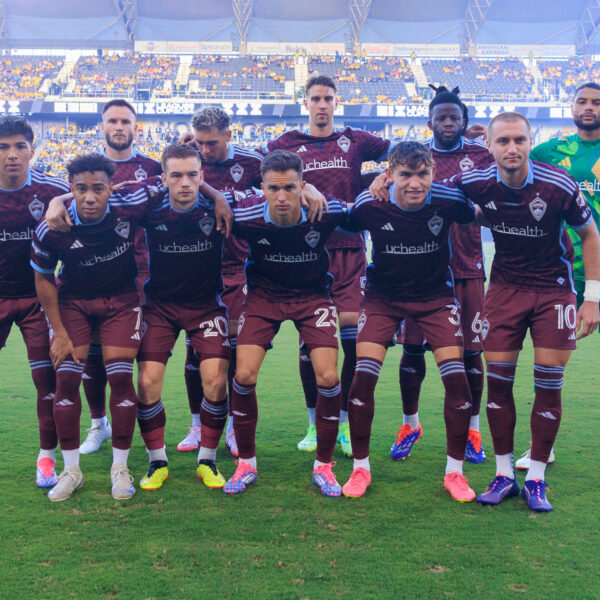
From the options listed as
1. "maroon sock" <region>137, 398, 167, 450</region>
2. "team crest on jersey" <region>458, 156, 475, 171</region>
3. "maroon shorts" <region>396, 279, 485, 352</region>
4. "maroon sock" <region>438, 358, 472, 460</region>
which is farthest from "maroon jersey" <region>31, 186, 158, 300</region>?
"team crest on jersey" <region>458, 156, 475, 171</region>

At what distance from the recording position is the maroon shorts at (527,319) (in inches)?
148

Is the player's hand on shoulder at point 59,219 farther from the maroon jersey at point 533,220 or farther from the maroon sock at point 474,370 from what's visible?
the maroon sock at point 474,370

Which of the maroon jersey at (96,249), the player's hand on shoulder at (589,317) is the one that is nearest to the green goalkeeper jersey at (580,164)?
the player's hand on shoulder at (589,317)

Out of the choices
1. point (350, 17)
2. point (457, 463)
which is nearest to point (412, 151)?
point (457, 463)

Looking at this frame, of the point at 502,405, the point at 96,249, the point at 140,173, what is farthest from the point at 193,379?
the point at 502,405

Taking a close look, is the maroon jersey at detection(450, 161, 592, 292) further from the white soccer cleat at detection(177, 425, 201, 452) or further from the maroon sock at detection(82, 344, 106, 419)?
the maroon sock at detection(82, 344, 106, 419)

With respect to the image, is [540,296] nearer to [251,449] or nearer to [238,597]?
[251,449]

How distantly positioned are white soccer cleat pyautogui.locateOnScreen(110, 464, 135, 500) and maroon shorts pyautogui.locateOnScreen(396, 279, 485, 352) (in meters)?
2.03

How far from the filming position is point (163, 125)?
3431 centimetres

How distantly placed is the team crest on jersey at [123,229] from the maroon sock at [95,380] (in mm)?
989

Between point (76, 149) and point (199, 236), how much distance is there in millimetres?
30857

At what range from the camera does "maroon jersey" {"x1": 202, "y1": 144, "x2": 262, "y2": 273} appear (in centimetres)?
489

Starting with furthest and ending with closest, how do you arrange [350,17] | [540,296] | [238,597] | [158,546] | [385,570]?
[350,17]
[540,296]
[158,546]
[385,570]
[238,597]

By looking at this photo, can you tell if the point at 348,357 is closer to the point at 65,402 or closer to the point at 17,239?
the point at 65,402
